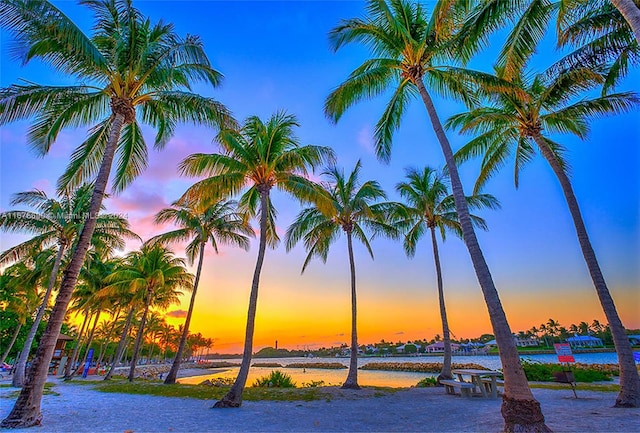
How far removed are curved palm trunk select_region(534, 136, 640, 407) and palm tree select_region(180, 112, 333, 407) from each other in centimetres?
786

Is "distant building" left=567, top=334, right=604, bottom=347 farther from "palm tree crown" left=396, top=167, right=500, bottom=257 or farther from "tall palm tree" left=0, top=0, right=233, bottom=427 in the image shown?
"tall palm tree" left=0, top=0, right=233, bottom=427

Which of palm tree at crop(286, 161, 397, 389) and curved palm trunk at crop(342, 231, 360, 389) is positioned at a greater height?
palm tree at crop(286, 161, 397, 389)

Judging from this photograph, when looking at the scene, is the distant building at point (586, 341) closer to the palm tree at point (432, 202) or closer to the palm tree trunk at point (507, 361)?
the palm tree at point (432, 202)

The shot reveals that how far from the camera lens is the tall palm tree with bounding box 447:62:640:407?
8.25 metres

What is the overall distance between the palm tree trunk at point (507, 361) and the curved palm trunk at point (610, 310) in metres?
4.01

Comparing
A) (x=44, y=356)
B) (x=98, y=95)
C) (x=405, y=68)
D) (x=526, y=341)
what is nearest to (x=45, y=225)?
(x=98, y=95)

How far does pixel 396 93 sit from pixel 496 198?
34.0 ft

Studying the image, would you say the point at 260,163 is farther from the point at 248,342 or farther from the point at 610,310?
the point at 610,310

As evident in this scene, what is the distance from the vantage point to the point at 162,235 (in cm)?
1906

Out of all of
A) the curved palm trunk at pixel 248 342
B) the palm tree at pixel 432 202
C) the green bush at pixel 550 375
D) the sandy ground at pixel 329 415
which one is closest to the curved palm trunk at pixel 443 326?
the palm tree at pixel 432 202

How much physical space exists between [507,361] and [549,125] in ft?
31.0

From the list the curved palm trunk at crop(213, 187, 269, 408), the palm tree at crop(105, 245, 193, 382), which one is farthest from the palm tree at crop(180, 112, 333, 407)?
the palm tree at crop(105, 245, 193, 382)

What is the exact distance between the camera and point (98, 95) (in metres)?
9.55

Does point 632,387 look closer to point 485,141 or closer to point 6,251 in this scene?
point 485,141
